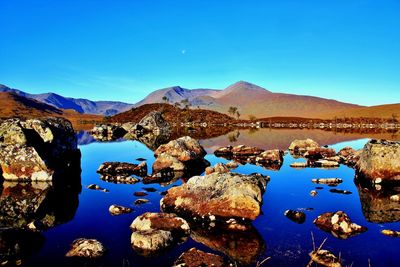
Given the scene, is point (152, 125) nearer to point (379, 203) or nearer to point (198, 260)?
Answer: point (379, 203)

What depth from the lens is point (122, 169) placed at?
73.1 ft

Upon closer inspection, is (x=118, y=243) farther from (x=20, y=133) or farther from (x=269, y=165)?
(x=269, y=165)

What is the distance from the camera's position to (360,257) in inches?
370

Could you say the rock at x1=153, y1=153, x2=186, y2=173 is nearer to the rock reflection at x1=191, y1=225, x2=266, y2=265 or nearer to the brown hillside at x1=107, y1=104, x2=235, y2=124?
the rock reflection at x1=191, y1=225, x2=266, y2=265

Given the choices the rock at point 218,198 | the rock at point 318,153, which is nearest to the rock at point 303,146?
the rock at point 318,153

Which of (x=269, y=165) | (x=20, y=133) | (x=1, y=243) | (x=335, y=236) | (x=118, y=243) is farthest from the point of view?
(x=269, y=165)

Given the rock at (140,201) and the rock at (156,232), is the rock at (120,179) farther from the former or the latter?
the rock at (156,232)

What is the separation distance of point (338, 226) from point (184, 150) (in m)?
15.0

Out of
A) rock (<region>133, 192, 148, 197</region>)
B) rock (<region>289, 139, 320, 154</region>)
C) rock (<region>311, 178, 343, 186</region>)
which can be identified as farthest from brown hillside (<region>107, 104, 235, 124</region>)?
rock (<region>133, 192, 148, 197</region>)

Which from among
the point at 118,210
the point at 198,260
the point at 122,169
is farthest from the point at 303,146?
the point at 198,260

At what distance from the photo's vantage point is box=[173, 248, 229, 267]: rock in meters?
8.62

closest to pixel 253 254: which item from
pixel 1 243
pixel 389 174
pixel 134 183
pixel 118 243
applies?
pixel 118 243

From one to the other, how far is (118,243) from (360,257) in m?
6.60

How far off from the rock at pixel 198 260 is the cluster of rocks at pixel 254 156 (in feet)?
50.9
